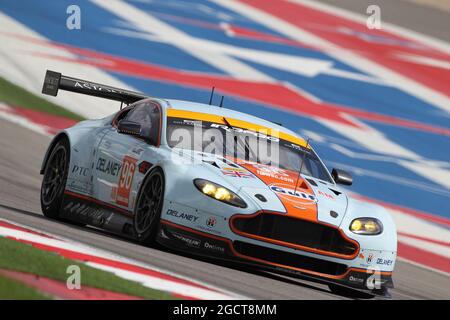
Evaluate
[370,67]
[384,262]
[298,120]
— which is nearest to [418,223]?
[298,120]

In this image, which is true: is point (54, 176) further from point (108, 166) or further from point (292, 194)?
point (292, 194)

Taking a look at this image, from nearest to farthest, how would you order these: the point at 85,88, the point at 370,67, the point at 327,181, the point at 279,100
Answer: the point at 327,181 → the point at 85,88 → the point at 279,100 → the point at 370,67

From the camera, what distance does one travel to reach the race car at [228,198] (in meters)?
8.52

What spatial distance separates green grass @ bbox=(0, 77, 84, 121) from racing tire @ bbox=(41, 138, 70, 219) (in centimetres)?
585

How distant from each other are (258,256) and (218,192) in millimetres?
539

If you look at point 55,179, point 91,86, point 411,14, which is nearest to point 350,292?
point 55,179

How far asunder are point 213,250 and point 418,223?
6.50m

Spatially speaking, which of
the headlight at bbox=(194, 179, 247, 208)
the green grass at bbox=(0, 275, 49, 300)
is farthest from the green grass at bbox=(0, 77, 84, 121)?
the green grass at bbox=(0, 275, 49, 300)

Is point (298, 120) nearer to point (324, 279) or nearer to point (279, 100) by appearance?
point (279, 100)

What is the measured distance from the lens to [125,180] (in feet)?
31.3

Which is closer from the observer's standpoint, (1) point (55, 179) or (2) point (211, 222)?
(2) point (211, 222)

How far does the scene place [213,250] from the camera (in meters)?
8.56

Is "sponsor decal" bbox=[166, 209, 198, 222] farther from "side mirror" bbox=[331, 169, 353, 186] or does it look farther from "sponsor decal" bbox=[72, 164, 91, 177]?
"sponsor decal" bbox=[72, 164, 91, 177]

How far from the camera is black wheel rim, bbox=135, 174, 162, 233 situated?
883cm
